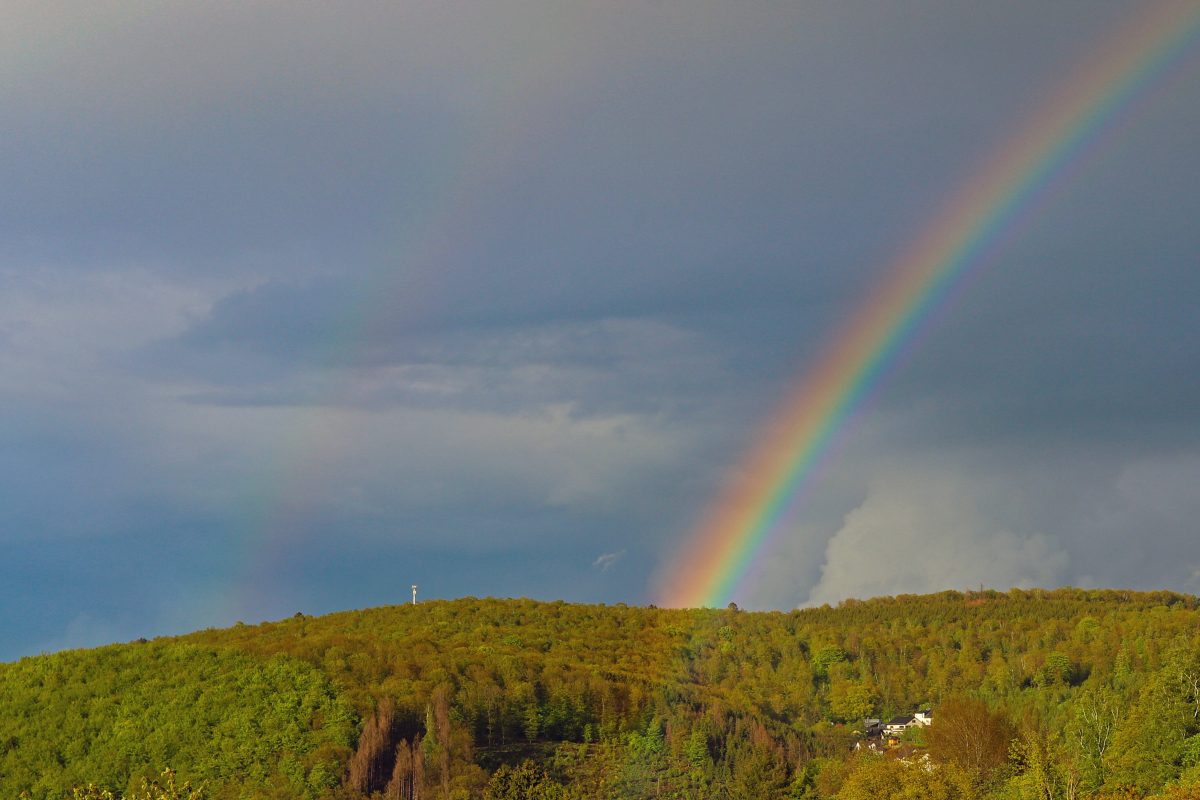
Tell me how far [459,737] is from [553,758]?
10216 mm

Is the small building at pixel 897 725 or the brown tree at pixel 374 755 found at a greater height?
the small building at pixel 897 725

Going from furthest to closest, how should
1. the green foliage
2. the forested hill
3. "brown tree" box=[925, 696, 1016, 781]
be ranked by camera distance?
"brown tree" box=[925, 696, 1016, 781], the green foliage, the forested hill

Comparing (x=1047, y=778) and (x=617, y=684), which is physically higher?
(x=617, y=684)

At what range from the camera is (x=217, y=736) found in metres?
109

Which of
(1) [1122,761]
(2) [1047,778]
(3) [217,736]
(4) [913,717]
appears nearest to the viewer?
(2) [1047,778]

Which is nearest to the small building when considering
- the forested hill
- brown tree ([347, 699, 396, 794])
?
the forested hill

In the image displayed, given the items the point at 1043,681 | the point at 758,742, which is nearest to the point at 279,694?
the point at 758,742

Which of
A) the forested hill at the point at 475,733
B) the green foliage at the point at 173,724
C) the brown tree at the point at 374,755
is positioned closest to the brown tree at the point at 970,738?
the forested hill at the point at 475,733

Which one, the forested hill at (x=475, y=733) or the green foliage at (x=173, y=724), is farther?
the green foliage at (x=173, y=724)

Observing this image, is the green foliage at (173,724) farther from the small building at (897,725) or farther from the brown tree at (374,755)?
the small building at (897,725)

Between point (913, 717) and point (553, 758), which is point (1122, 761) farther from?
point (913, 717)

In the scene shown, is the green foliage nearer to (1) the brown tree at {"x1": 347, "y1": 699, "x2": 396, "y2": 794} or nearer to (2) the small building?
(1) the brown tree at {"x1": 347, "y1": 699, "x2": 396, "y2": 794}

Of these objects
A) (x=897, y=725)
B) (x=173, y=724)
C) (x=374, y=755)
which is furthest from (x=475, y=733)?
(x=897, y=725)

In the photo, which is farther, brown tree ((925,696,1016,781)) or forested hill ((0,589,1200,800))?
brown tree ((925,696,1016,781))
